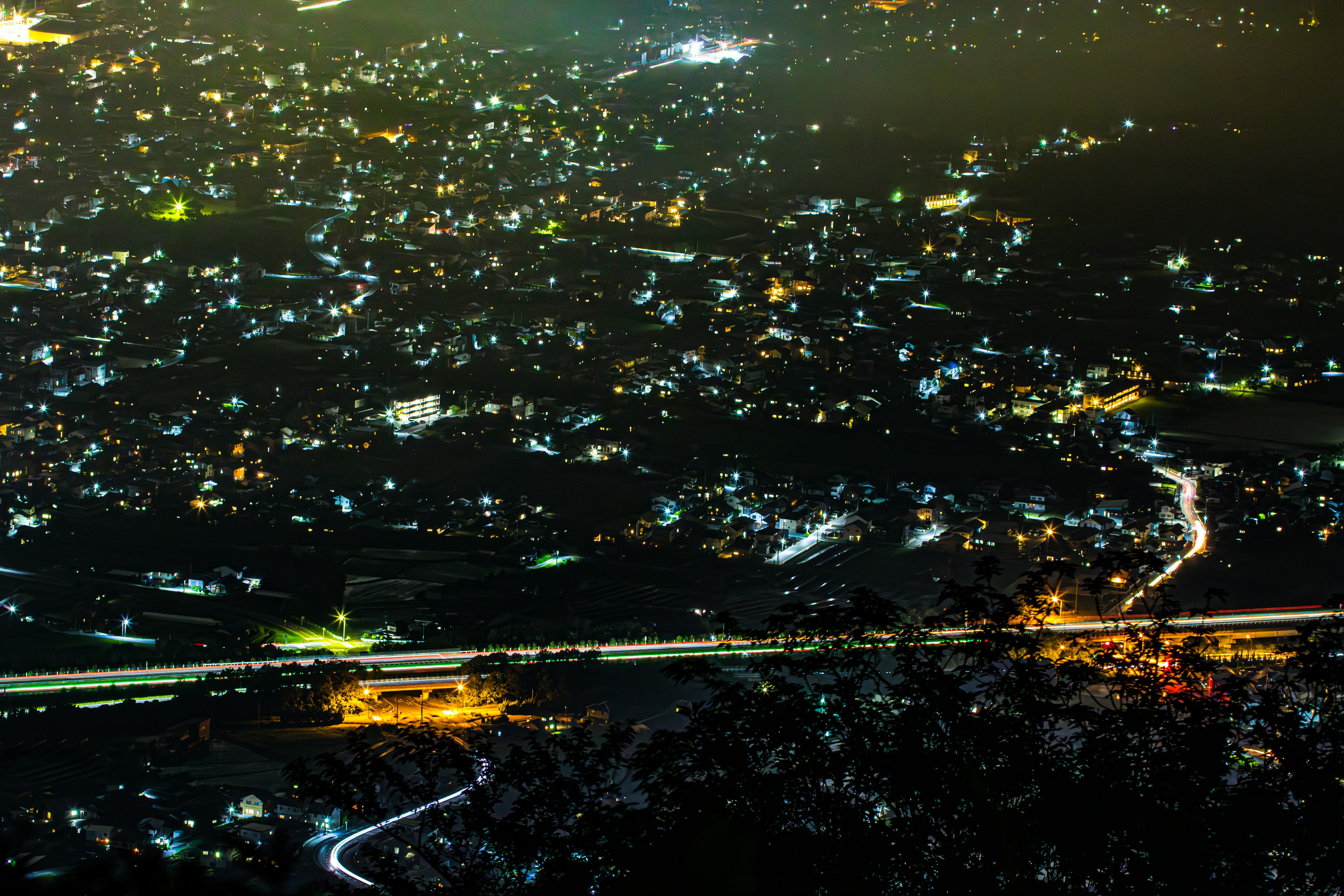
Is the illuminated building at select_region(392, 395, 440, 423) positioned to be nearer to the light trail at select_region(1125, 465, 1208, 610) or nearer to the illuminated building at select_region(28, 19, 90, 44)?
the light trail at select_region(1125, 465, 1208, 610)

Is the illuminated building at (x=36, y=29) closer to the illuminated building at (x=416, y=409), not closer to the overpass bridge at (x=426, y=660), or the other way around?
the illuminated building at (x=416, y=409)

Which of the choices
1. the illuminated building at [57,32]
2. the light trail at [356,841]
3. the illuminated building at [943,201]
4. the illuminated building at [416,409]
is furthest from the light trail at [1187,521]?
the illuminated building at [57,32]

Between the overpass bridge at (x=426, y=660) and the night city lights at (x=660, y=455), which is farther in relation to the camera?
the overpass bridge at (x=426, y=660)

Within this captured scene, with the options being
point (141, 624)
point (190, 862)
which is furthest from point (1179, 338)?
point (190, 862)

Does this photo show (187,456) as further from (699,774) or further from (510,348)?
(699,774)

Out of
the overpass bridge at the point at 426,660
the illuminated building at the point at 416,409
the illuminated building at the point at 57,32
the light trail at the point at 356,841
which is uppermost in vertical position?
the illuminated building at the point at 57,32

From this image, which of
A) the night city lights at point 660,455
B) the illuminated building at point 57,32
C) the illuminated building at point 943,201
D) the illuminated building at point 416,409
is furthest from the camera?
the illuminated building at point 57,32

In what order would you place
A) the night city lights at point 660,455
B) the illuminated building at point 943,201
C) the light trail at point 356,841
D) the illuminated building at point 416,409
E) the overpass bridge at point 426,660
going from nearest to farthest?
the night city lights at point 660,455 < the light trail at point 356,841 < the overpass bridge at point 426,660 < the illuminated building at point 416,409 < the illuminated building at point 943,201

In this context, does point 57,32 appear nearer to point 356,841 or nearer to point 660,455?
point 660,455

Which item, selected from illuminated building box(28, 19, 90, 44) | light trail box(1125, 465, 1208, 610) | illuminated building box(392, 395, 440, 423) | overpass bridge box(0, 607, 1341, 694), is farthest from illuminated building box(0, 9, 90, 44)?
light trail box(1125, 465, 1208, 610)
